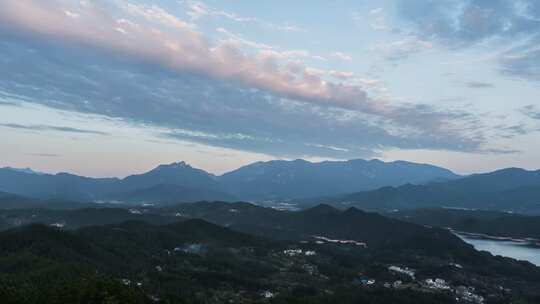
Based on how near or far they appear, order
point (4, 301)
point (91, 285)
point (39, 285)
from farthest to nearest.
Answer: point (39, 285)
point (91, 285)
point (4, 301)

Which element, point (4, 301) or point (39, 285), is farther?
point (39, 285)

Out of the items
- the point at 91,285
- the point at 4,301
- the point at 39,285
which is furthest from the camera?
the point at 39,285

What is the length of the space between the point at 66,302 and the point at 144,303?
25099 millimetres

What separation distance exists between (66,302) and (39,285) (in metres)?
Result: 42.5

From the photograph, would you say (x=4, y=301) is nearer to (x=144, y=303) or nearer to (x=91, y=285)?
(x=91, y=285)

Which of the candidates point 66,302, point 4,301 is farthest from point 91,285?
point 4,301

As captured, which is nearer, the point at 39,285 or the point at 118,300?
the point at 118,300

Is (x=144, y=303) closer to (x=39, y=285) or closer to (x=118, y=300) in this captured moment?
(x=118, y=300)

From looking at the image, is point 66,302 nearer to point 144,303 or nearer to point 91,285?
point 91,285

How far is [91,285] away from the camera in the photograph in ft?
545

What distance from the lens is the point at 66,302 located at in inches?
6127

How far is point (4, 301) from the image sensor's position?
14675 cm

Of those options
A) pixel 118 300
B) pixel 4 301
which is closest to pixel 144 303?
pixel 118 300

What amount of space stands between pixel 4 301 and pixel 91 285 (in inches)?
1042
